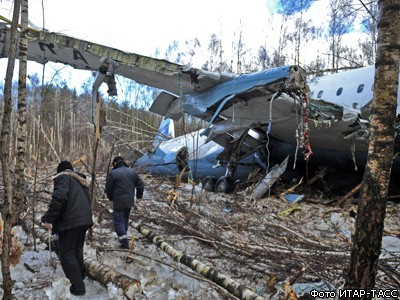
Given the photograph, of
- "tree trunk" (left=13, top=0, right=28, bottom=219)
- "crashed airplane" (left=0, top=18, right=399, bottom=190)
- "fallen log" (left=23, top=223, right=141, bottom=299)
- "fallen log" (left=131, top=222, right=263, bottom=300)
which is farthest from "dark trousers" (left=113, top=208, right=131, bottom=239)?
"crashed airplane" (left=0, top=18, right=399, bottom=190)

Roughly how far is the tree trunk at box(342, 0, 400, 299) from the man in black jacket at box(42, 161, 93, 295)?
279 cm

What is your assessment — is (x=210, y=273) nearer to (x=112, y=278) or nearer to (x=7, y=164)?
(x=112, y=278)

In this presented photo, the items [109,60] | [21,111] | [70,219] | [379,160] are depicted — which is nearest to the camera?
[379,160]

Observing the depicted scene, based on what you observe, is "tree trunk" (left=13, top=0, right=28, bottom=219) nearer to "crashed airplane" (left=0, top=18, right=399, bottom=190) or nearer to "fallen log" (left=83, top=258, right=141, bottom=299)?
"crashed airplane" (left=0, top=18, right=399, bottom=190)

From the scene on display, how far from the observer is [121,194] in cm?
618

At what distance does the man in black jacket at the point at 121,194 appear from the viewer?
607 centimetres

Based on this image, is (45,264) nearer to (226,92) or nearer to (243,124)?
(226,92)

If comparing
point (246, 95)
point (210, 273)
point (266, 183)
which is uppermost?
point (246, 95)

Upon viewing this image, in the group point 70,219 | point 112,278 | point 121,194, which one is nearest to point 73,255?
point 70,219

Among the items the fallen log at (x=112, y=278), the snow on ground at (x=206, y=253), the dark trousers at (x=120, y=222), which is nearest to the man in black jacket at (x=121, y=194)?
the dark trousers at (x=120, y=222)

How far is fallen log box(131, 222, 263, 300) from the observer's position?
3814mm

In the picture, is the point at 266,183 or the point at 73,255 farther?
the point at 266,183

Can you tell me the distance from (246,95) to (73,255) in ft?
17.8

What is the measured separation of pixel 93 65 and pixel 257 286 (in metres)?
6.91
